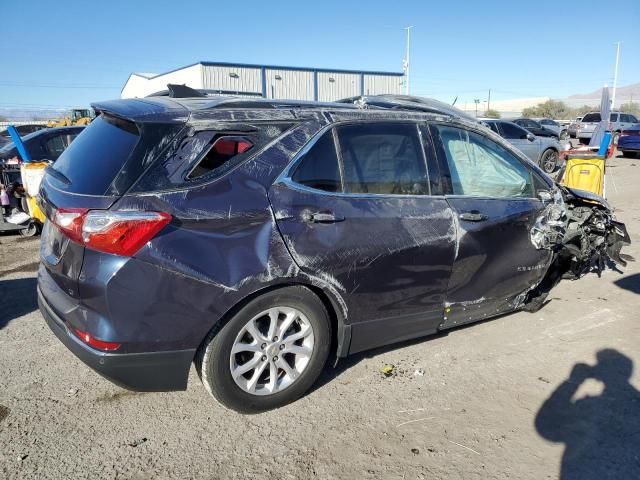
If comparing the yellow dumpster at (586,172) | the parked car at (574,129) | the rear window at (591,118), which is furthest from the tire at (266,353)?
the parked car at (574,129)

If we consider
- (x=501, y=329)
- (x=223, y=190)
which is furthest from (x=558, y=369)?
(x=223, y=190)

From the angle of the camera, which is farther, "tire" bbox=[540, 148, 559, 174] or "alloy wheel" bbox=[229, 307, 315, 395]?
"tire" bbox=[540, 148, 559, 174]

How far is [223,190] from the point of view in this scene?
263cm

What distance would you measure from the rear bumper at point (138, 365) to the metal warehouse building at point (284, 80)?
1080 inches

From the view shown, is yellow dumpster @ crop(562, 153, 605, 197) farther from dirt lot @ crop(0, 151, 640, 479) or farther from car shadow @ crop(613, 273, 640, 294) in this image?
dirt lot @ crop(0, 151, 640, 479)

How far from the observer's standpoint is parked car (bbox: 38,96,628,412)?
2467 mm

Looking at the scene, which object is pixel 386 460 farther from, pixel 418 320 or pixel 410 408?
pixel 418 320

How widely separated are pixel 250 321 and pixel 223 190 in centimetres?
74

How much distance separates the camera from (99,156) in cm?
273

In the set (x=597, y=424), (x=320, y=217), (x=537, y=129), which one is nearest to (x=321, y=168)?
(x=320, y=217)

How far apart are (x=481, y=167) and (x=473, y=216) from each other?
520 mm

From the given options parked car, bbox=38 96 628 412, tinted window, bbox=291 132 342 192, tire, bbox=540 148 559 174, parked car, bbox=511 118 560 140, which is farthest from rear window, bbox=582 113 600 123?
tinted window, bbox=291 132 342 192

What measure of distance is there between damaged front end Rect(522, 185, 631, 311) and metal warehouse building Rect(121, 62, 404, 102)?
2557 cm

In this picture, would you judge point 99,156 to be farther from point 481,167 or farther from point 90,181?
point 481,167
